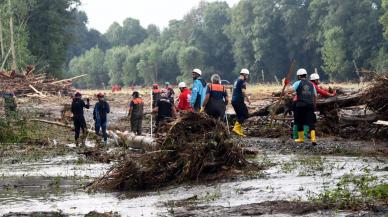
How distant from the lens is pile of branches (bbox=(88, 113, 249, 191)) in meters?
11.9

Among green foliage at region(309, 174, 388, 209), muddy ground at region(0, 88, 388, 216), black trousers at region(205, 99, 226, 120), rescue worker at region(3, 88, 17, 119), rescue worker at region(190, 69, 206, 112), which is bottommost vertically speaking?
muddy ground at region(0, 88, 388, 216)

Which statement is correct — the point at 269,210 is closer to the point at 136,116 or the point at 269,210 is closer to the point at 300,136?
the point at 300,136

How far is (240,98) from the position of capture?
60.4 feet

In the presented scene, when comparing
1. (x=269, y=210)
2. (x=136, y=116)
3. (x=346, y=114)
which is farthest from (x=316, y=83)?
(x=269, y=210)

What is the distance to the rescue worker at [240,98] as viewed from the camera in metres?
18.1

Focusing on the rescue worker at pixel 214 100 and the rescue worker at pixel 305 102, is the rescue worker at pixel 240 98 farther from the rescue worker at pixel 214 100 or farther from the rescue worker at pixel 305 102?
the rescue worker at pixel 305 102

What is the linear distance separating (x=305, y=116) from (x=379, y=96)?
70.7 inches

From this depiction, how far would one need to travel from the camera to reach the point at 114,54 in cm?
12556

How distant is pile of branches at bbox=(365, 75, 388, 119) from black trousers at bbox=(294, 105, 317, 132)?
156 centimetres

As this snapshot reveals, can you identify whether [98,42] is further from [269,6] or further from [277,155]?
[277,155]

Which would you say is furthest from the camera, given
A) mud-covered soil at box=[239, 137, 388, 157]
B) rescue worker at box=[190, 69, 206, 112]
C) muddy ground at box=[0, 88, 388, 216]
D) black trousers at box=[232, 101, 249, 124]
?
black trousers at box=[232, 101, 249, 124]

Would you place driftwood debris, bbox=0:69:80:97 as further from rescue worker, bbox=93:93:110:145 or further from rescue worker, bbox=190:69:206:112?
rescue worker, bbox=190:69:206:112

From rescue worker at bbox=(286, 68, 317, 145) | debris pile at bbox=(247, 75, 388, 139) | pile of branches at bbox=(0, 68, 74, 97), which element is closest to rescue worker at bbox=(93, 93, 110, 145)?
debris pile at bbox=(247, 75, 388, 139)

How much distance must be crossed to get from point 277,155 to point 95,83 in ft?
404
